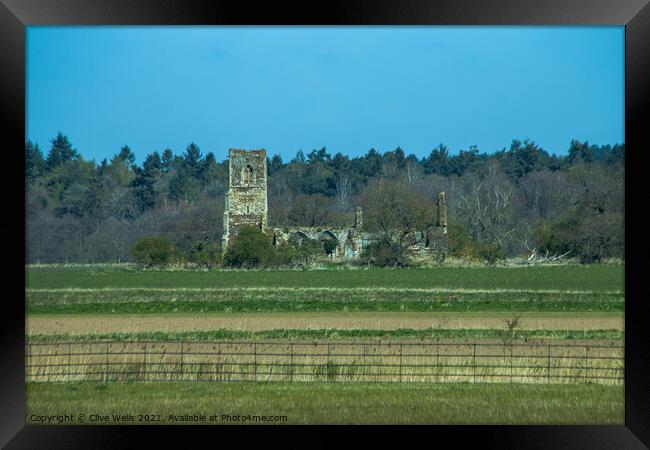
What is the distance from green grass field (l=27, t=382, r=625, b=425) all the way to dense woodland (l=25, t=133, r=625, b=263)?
24.6 meters

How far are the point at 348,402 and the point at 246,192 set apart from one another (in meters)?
45.7

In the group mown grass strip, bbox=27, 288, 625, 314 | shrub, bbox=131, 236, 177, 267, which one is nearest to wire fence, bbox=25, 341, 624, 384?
mown grass strip, bbox=27, 288, 625, 314

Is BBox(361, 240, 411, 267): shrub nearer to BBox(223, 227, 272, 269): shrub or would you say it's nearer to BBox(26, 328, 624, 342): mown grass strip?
BBox(223, 227, 272, 269): shrub

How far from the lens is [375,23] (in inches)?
265

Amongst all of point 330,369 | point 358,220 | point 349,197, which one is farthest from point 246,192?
point 330,369

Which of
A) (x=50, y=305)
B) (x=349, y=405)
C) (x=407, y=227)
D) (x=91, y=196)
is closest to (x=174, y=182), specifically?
(x=91, y=196)

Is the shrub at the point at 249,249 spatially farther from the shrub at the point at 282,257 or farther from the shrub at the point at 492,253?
the shrub at the point at 492,253

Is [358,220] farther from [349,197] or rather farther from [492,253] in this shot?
[349,197]

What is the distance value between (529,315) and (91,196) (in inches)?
1473

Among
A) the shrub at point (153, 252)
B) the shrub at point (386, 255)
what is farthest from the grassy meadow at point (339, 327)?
the shrub at point (386, 255)

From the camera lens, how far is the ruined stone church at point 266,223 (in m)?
53.1

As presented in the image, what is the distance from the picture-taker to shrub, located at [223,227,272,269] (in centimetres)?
5062

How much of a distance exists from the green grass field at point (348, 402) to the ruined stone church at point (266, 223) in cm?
4114
